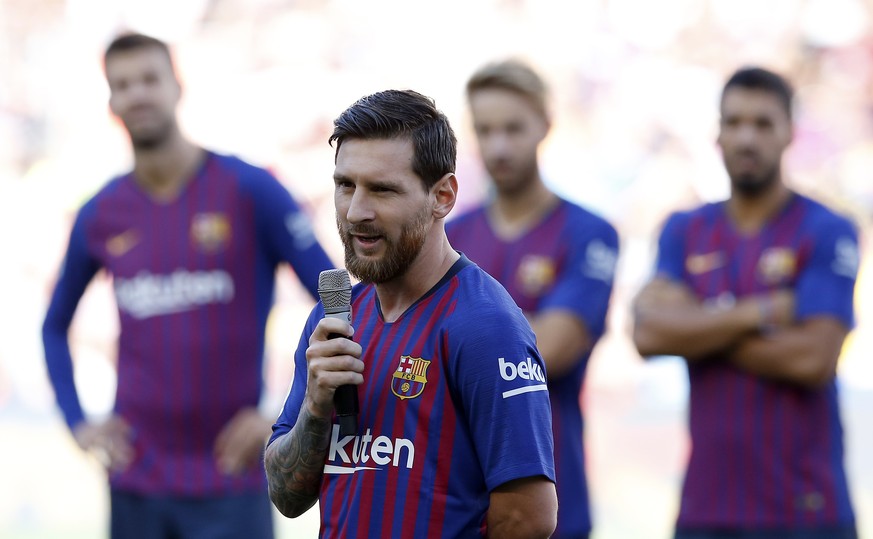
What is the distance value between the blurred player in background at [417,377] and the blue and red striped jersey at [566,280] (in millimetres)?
1939

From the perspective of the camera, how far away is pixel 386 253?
2.65 metres

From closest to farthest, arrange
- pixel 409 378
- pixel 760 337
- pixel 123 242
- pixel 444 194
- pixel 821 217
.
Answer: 1. pixel 409 378
2. pixel 444 194
3. pixel 760 337
4. pixel 821 217
5. pixel 123 242

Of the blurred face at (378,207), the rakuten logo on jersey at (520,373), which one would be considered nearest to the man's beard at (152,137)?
the blurred face at (378,207)

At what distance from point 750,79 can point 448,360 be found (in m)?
2.69

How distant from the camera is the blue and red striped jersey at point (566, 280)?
181 inches

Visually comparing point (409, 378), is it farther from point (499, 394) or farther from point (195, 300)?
point (195, 300)

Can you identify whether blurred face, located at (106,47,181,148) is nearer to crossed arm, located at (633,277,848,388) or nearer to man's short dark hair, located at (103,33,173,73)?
man's short dark hair, located at (103,33,173,73)

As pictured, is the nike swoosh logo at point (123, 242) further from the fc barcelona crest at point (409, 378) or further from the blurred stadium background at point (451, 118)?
the blurred stadium background at point (451, 118)

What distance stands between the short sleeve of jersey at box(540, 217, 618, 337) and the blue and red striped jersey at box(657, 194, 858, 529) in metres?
0.38

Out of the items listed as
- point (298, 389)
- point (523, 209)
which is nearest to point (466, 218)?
point (523, 209)

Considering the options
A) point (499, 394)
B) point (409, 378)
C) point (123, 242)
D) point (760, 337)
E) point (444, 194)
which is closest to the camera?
point (499, 394)

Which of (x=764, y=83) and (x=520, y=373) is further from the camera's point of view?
(x=764, y=83)

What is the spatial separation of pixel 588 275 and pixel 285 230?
46.3 inches

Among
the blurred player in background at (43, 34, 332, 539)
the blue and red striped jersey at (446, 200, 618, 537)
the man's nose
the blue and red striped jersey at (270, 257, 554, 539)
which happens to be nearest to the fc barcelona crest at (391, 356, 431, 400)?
the blue and red striped jersey at (270, 257, 554, 539)
